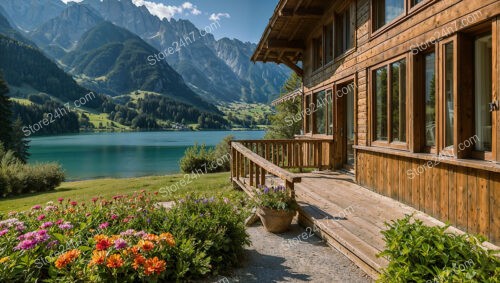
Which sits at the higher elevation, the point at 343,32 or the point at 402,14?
the point at 343,32

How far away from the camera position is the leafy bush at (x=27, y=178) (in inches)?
587

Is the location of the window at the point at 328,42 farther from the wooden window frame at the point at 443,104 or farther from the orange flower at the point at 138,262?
the orange flower at the point at 138,262

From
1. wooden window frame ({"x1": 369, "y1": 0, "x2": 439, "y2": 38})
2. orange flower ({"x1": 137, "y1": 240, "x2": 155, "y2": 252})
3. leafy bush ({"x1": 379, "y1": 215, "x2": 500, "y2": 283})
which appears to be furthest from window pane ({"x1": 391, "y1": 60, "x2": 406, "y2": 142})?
orange flower ({"x1": 137, "y1": 240, "x2": 155, "y2": 252})

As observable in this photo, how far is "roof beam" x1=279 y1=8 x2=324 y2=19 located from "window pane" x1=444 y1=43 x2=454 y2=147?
5396mm

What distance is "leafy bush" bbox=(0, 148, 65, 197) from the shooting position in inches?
587

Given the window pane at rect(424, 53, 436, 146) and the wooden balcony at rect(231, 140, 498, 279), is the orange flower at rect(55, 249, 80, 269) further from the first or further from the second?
the window pane at rect(424, 53, 436, 146)

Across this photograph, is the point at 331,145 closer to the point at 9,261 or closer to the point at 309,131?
the point at 309,131

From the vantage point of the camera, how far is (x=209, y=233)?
400 centimetres

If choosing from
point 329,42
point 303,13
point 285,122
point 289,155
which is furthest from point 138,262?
point 285,122

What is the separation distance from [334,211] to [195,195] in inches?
91.5

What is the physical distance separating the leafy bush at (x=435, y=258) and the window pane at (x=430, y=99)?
2559 mm

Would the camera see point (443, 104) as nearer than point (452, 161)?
No

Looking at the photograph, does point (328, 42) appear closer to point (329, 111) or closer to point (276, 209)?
point (329, 111)

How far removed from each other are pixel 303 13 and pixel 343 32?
1407 mm
